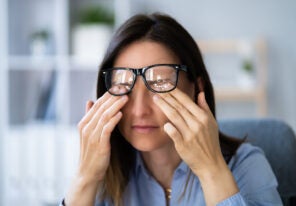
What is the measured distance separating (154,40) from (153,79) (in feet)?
0.42

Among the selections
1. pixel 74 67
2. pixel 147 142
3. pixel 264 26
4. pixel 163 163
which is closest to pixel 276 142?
pixel 163 163

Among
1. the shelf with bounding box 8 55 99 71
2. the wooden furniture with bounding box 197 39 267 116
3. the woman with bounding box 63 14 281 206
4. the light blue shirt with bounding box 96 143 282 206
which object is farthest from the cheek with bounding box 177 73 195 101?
the wooden furniture with bounding box 197 39 267 116

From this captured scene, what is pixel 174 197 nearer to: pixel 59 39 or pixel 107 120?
pixel 107 120

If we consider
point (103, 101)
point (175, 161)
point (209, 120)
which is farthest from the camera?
point (175, 161)

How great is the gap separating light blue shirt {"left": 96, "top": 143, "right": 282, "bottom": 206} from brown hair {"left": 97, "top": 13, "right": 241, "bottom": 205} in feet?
0.11

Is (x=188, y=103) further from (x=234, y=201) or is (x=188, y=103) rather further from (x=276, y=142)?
(x=276, y=142)

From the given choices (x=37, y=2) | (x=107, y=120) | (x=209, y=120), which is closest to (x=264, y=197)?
(x=209, y=120)

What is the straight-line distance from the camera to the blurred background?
275 cm

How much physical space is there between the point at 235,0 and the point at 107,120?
232cm

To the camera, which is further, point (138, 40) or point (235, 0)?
point (235, 0)

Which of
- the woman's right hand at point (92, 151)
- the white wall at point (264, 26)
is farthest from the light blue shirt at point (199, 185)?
the white wall at point (264, 26)

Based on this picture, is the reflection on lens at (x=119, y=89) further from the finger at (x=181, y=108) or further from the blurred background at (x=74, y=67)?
the blurred background at (x=74, y=67)

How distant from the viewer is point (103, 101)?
1065 millimetres

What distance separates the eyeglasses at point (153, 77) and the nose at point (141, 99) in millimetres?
14
